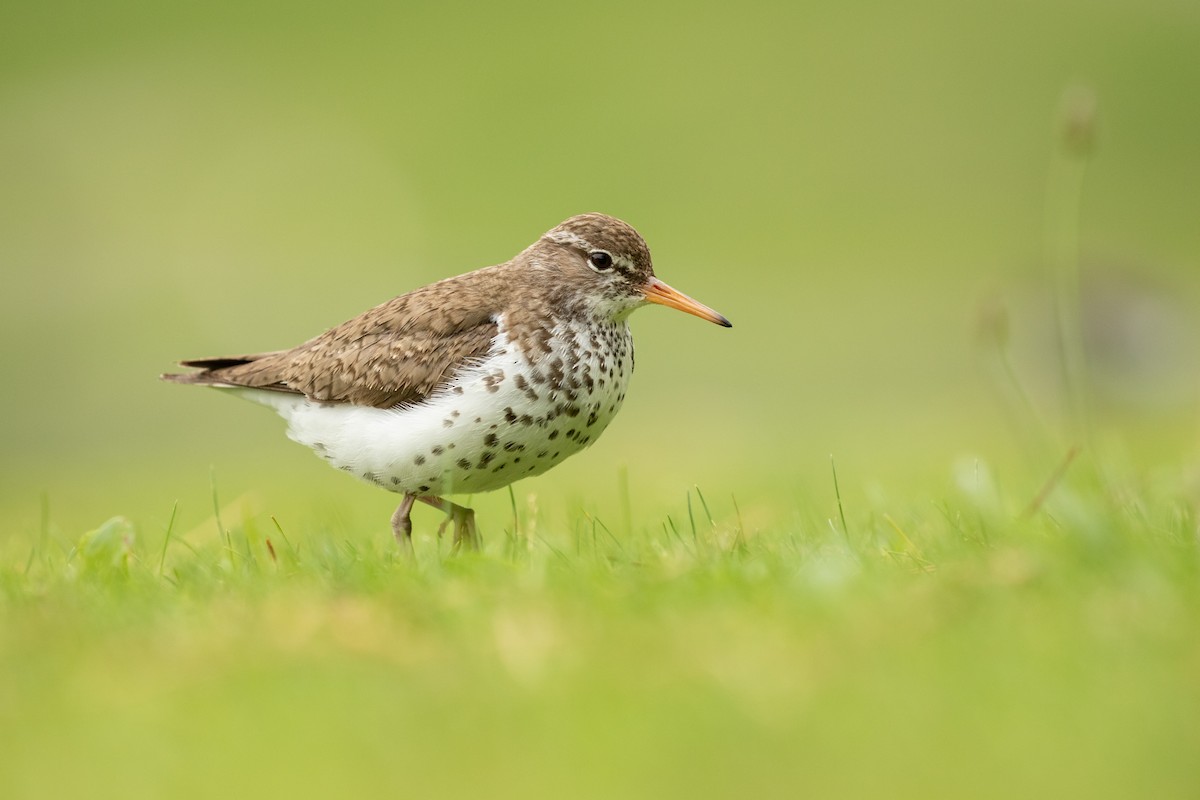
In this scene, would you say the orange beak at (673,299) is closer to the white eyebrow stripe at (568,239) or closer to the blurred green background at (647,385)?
the white eyebrow stripe at (568,239)

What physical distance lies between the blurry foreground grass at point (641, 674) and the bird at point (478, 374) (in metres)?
1.16

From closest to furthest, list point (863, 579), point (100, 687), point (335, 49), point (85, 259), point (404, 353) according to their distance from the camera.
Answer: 1. point (100, 687)
2. point (863, 579)
3. point (404, 353)
4. point (85, 259)
5. point (335, 49)

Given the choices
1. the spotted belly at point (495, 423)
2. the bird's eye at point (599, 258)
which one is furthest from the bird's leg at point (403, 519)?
the bird's eye at point (599, 258)

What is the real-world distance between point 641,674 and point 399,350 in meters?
3.13

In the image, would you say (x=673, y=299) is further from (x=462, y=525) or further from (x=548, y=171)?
(x=548, y=171)

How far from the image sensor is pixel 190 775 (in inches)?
132

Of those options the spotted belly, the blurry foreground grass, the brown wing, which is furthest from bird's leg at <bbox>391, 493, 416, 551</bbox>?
the blurry foreground grass

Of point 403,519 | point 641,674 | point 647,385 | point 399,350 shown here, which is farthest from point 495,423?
point 647,385

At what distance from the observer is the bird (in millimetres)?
6113

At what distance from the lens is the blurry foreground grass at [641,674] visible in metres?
3.28

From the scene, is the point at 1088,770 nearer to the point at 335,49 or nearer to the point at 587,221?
the point at 587,221

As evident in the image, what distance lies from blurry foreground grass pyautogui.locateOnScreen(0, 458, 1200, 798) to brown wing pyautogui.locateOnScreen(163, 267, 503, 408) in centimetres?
147

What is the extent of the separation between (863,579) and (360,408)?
303cm

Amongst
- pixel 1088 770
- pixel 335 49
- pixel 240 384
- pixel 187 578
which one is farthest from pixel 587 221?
pixel 335 49
